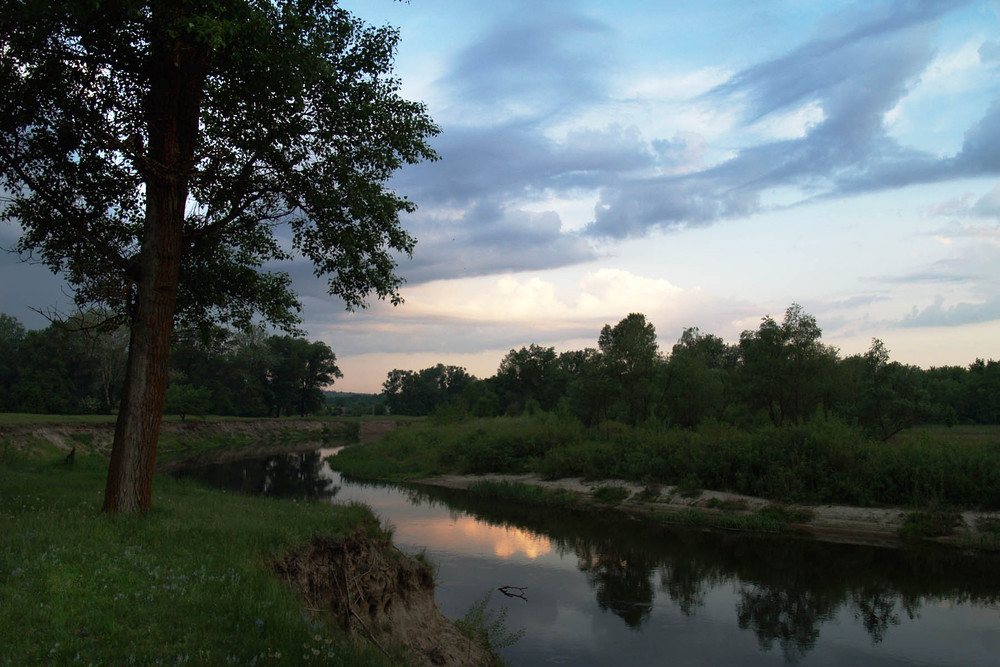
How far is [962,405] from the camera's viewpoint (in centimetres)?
6869

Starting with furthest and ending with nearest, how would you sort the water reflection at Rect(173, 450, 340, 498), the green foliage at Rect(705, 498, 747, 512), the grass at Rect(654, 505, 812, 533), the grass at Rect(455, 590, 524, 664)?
1. the water reflection at Rect(173, 450, 340, 498)
2. the green foliage at Rect(705, 498, 747, 512)
3. the grass at Rect(654, 505, 812, 533)
4. the grass at Rect(455, 590, 524, 664)

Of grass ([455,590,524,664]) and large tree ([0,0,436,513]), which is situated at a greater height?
large tree ([0,0,436,513])

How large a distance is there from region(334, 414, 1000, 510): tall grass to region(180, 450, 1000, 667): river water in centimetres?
384

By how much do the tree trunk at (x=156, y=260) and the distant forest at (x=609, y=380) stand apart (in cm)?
114

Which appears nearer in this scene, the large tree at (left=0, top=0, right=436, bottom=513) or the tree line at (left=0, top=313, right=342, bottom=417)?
the large tree at (left=0, top=0, right=436, bottom=513)

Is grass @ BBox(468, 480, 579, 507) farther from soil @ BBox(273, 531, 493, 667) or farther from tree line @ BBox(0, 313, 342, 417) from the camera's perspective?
tree line @ BBox(0, 313, 342, 417)

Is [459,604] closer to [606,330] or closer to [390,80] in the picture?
[390,80]

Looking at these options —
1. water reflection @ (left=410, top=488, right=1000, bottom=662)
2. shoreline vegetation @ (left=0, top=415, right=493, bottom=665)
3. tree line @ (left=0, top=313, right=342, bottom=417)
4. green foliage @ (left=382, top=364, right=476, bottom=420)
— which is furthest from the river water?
green foliage @ (left=382, top=364, right=476, bottom=420)

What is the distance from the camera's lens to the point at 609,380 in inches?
1693

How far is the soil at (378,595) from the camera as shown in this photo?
964 cm

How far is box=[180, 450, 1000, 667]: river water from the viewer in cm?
1311

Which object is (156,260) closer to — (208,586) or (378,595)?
(208,586)

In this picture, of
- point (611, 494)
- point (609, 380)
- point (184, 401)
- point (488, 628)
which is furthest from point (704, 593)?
point (184, 401)

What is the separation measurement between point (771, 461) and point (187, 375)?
80791mm
